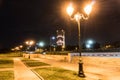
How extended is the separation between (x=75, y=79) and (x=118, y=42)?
99.0 metres

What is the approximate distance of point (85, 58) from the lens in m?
28.1

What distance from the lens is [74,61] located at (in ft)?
103

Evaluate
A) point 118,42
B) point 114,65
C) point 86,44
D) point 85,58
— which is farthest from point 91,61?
point 86,44

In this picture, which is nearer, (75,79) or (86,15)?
(75,79)

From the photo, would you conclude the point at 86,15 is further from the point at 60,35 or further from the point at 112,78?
the point at 60,35

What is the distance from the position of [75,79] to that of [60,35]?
162647mm

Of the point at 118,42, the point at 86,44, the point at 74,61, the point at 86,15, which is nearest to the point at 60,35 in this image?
the point at 86,44

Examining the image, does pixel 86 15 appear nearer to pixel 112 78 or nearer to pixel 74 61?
pixel 112 78

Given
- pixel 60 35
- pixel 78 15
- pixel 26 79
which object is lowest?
pixel 26 79

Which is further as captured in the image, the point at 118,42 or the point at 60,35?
the point at 60,35

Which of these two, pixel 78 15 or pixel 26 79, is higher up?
pixel 78 15

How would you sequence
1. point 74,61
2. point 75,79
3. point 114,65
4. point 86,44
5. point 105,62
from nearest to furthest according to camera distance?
1. point 75,79
2. point 114,65
3. point 105,62
4. point 74,61
5. point 86,44

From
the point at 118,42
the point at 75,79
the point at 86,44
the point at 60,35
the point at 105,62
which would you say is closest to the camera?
the point at 75,79

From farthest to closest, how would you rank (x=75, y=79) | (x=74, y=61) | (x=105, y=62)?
(x=74, y=61) < (x=105, y=62) < (x=75, y=79)
